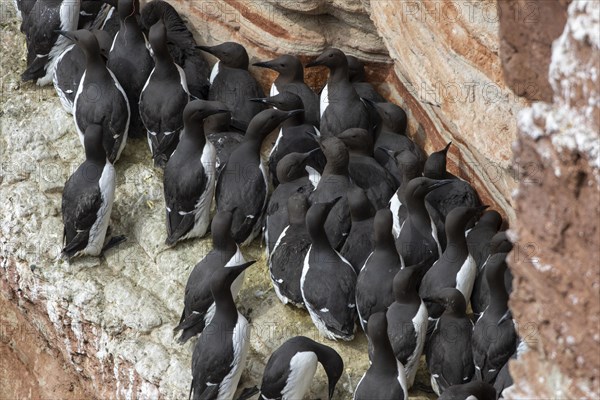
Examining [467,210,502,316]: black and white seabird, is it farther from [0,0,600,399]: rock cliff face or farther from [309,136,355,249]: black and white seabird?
[309,136,355,249]: black and white seabird

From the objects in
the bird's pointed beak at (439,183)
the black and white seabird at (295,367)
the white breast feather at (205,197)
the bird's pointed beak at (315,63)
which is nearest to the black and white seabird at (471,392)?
the black and white seabird at (295,367)

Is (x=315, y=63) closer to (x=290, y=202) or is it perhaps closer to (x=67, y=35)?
(x=290, y=202)

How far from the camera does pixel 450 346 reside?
8430 millimetres

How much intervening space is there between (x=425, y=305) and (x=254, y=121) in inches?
82.4

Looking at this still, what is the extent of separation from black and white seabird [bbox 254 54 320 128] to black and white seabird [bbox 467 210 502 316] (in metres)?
1.80

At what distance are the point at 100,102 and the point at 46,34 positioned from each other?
1.19m

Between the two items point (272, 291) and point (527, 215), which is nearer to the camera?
point (527, 215)

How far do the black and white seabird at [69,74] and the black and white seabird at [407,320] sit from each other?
3620mm

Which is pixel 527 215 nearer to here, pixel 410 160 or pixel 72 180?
pixel 410 160

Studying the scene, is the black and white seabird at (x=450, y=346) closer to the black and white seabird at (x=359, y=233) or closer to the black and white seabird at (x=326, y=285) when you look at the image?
the black and white seabird at (x=326, y=285)

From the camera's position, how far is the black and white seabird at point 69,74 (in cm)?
1068

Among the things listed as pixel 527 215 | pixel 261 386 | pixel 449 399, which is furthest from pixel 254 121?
pixel 527 215

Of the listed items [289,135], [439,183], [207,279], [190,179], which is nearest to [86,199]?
[190,179]

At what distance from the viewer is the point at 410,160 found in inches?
377
